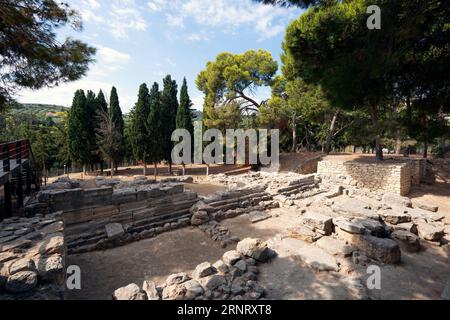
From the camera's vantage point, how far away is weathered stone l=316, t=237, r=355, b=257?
4664 millimetres

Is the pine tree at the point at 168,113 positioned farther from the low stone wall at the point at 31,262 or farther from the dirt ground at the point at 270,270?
the low stone wall at the point at 31,262

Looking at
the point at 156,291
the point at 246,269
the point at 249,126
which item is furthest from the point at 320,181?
the point at 156,291

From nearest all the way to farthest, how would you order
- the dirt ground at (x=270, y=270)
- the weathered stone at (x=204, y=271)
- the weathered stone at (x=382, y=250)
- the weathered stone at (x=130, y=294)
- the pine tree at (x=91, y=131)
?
the weathered stone at (x=130, y=294) → the dirt ground at (x=270, y=270) → the weathered stone at (x=204, y=271) → the weathered stone at (x=382, y=250) → the pine tree at (x=91, y=131)

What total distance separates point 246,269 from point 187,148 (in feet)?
50.8

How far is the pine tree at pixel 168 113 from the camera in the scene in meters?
18.7

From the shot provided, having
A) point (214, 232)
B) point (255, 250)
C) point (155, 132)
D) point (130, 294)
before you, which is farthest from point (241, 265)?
point (155, 132)

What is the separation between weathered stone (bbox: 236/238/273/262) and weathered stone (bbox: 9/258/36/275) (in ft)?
11.3

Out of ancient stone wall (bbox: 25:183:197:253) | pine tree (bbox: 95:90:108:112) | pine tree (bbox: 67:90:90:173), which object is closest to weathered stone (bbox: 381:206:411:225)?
ancient stone wall (bbox: 25:183:197:253)

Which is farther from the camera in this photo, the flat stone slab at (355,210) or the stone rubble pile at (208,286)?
the flat stone slab at (355,210)

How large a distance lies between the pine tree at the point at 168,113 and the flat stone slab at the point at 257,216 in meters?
12.4

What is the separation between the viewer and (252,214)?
25.8 ft

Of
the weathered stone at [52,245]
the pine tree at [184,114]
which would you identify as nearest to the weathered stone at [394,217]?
the weathered stone at [52,245]

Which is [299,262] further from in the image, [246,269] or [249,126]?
[249,126]

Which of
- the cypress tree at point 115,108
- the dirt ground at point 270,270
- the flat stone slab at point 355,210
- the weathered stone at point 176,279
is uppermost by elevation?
the cypress tree at point 115,108
